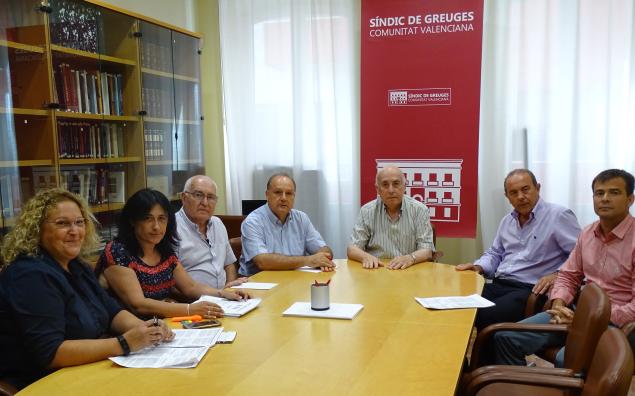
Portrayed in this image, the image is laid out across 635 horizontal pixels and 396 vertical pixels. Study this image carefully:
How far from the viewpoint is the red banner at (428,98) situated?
414 cm

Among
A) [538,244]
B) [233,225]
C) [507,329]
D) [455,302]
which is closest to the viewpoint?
[507,329]

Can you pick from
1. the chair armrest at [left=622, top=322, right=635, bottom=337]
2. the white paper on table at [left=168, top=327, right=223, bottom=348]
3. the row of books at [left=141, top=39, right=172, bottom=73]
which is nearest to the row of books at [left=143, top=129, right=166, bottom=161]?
the row of books at [left=141, top=39, right=172, bottom=73]

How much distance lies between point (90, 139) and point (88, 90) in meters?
0.35

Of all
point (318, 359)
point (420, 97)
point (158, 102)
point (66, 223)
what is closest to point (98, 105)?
point (158, 102)

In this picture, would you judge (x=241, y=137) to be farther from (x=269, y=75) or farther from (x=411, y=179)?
(x=411, y=179)

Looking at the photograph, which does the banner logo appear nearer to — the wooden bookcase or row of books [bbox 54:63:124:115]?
the wooden bookcase

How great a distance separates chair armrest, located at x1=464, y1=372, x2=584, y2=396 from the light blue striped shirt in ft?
5.54

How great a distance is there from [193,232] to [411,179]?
202cm

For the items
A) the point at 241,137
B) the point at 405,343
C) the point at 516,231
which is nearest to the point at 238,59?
the point at 241,137

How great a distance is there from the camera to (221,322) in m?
2.10

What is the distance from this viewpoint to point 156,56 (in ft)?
14.1

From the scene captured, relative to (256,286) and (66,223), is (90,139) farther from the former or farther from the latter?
(66,223)

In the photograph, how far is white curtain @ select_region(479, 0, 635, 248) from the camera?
158 inches

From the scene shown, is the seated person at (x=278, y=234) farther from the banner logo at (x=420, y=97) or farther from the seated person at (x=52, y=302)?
the banner logo at (x=420, y=97)
